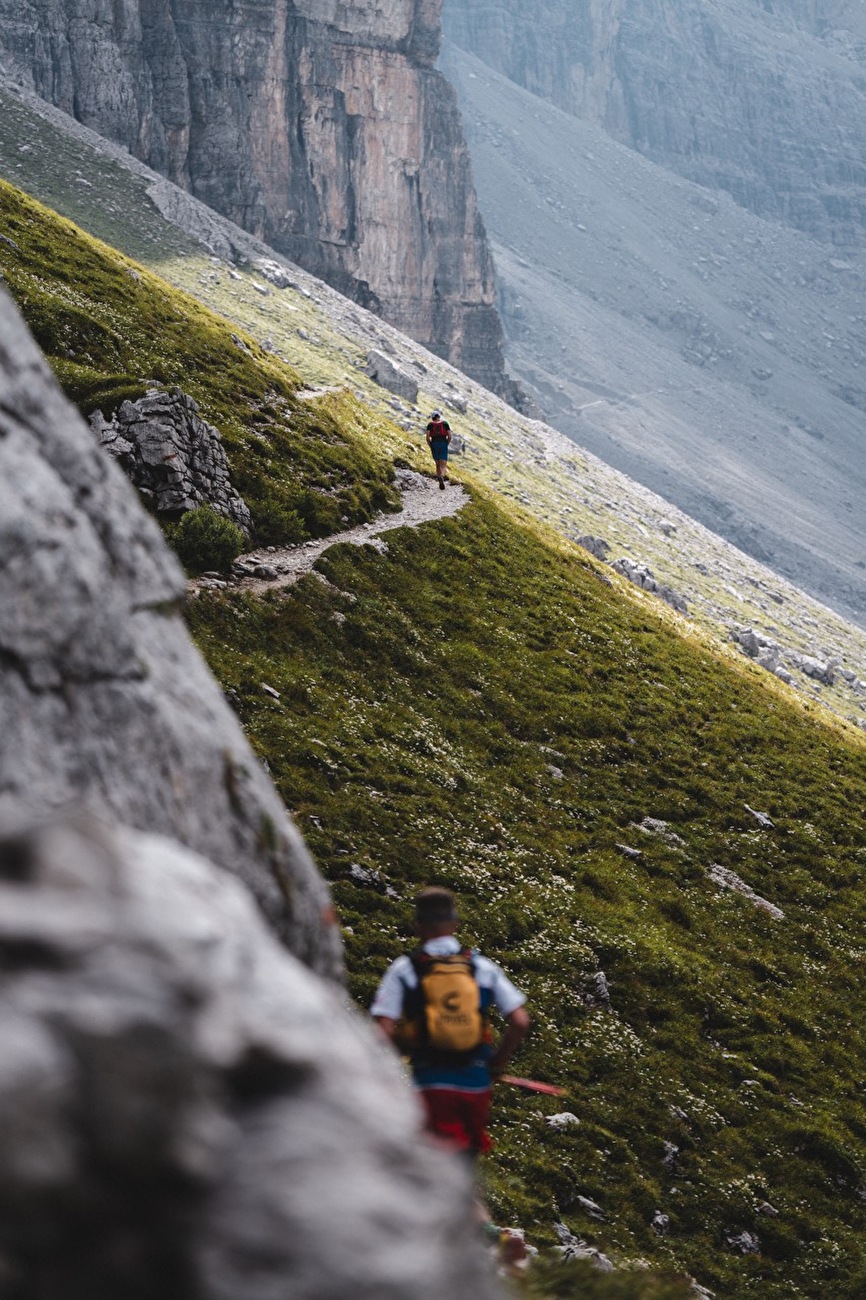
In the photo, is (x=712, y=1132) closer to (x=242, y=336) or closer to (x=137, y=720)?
(x=137, y=720)

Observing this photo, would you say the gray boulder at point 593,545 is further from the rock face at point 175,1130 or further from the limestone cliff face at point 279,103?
the limestone cliff face at point 279,103

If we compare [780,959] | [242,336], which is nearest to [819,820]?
[780,959]

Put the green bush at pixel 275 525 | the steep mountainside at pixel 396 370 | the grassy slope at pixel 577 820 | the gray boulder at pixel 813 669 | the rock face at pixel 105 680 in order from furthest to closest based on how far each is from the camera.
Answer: the gray boulder at pixel 813 669, the steep mountainside at pixel 396 370, the green bush at pixel 275 525, the grassy slope at pixel 577 820, the rock face at pixel 105 680

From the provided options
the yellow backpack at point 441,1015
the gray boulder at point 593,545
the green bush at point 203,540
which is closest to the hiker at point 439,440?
the green bush at point 203,540

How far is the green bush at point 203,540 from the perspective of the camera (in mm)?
29922

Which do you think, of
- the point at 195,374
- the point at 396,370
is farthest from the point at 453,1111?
the point at 396,370

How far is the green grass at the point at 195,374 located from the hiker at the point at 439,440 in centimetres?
224

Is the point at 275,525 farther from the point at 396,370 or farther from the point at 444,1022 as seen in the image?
the point at 396,370

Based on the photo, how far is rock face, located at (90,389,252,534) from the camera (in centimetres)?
3120

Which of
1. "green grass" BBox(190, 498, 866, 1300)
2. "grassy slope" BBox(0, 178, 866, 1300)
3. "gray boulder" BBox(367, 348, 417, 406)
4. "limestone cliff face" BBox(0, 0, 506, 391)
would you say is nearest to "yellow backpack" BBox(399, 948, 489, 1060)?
"grassy slope" BBox(0, 178, 866, 1300)

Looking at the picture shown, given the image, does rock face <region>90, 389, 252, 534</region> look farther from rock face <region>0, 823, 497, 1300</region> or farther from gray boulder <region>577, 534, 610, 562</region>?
gray boulder <region>577, 534, 610, 562</region>

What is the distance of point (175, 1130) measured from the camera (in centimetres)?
452

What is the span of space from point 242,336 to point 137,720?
2040 inches

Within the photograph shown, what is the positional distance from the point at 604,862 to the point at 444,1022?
18.2 m
